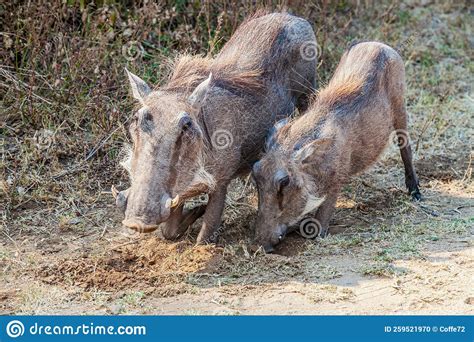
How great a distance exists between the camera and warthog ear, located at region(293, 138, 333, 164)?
573cm

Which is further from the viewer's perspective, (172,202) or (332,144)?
(332,144)

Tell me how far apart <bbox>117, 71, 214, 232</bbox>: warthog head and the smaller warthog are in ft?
1.66

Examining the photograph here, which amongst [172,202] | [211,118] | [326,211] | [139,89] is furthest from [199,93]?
[326,211]

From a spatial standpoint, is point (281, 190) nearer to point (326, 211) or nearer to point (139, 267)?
point (326, 211)

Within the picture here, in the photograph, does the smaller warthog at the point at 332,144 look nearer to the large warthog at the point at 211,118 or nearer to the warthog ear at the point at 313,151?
the warthog ear at the point at 313,151

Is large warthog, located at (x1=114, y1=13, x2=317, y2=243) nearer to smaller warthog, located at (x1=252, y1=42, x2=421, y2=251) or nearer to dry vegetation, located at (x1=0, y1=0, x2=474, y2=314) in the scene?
smaller warthog, located at (x1=252, y1=42, x2=421, y2=251)

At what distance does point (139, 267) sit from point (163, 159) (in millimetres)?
761

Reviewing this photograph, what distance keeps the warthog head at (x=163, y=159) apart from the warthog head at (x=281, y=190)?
1.38 feet

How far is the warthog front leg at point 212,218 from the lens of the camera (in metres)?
5.72

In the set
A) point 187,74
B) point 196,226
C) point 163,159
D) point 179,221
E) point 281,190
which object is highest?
point 187,74

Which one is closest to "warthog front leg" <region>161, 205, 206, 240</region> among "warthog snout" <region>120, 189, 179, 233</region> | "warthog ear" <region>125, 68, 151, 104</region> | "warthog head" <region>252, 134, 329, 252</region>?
"warthog head" <region>252, 134, 329, 252</region>

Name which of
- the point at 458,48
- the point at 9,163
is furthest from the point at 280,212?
the point at 458,48

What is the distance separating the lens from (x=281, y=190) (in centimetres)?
569

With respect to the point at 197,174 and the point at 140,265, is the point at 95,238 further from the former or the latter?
the point at 197,174
